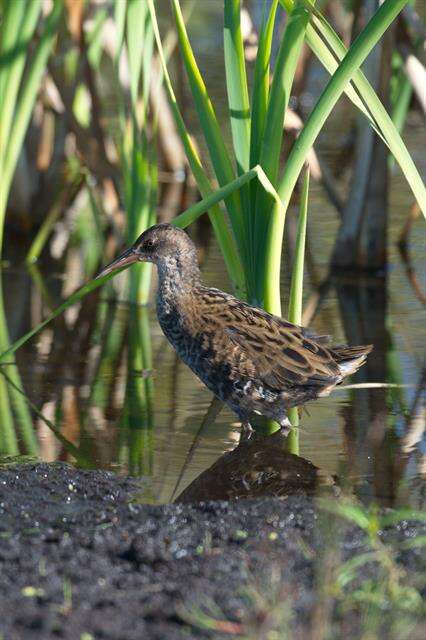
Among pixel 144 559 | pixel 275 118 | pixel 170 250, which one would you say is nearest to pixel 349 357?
pixel 170 250

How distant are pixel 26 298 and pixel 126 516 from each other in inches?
134

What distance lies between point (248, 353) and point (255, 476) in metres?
0.48

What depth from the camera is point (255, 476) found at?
4238mm

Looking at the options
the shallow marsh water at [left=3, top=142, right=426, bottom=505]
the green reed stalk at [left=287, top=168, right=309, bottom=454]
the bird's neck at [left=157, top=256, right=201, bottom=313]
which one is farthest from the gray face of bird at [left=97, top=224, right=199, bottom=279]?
the shallow marsh water at [left=3, top=142, right=426, bottom=505]

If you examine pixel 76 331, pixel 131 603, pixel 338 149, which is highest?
pixel 338 149

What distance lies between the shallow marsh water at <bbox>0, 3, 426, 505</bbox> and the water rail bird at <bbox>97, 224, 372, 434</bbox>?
0.19m

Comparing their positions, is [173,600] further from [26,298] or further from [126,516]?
[26,298]

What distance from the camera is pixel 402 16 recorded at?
626 cm

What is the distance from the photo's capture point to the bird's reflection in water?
406 centimetres

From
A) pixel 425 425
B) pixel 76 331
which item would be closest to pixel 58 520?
pixel 425 425

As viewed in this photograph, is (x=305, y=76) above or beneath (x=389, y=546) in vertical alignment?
above

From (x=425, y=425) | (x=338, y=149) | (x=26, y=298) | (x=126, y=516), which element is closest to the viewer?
(x=126, y=516)

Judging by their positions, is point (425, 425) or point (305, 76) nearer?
point (425, 425)

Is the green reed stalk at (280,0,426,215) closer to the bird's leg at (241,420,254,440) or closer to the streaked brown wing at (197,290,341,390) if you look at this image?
the streaked brown wing at (197,290,341,390)
